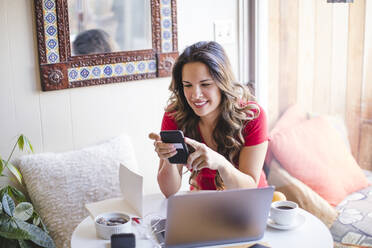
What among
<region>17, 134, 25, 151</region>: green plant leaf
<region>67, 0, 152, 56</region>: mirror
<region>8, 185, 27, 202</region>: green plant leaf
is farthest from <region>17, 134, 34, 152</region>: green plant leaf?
<region>67, 0, 152, 56</region>: mirror

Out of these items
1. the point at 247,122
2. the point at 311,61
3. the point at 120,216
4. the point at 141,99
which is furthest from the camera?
the point at 311,61

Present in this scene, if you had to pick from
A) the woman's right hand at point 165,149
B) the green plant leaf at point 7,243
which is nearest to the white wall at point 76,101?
the green plant leaf at point 7,243

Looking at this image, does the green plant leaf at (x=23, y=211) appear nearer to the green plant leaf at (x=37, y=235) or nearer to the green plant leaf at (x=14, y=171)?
the green plant leaf at (x=37, y=235)

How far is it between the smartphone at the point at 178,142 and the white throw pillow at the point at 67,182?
59cm

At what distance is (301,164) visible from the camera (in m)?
2.51

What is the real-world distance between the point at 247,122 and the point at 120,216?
2.14ft

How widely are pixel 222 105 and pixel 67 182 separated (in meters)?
0.75

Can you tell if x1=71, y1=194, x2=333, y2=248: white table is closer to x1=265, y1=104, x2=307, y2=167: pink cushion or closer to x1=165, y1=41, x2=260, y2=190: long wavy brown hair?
x1=165, y1=41, x2=260, y2=190: long wavy brown hair

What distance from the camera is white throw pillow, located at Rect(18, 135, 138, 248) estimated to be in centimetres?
204

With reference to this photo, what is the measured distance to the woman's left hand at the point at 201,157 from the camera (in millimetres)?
1618

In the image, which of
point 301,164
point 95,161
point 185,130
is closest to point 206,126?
point 185,130

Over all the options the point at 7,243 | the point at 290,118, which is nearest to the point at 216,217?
the point at 7,243

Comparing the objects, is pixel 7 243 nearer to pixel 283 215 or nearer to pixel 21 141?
pixel 21 141

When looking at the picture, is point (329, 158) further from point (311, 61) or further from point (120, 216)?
point (120, 216)
